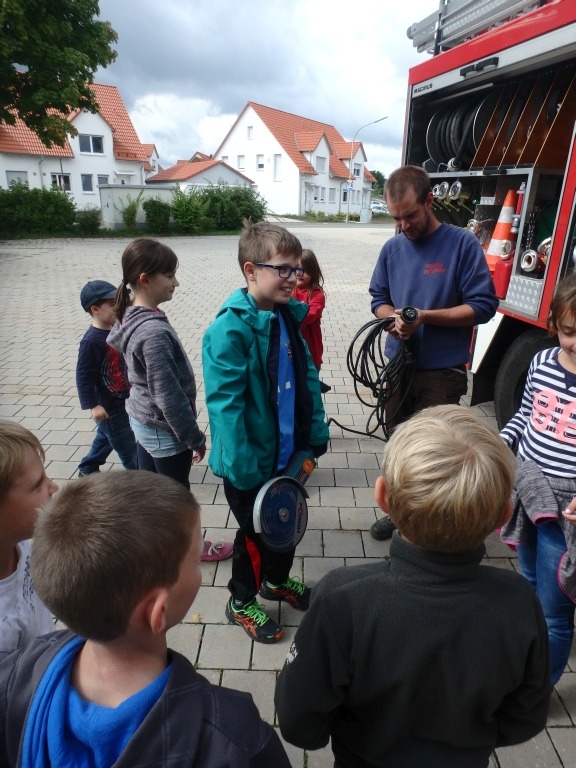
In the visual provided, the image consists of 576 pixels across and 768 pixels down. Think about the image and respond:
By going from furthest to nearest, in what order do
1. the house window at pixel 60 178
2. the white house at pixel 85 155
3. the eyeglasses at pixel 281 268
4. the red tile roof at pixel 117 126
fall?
the red tile roof at pixel 117 126
the house window at pixel 60 178
the white house at pixel 85 155
the eyeglasses at pixel 281 268

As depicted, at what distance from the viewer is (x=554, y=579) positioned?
1.94 metres

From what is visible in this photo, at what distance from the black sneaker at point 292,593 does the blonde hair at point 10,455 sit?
61.7 inches

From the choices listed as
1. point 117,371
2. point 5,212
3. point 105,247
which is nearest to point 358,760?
point 117,371

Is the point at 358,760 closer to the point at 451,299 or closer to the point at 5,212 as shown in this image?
the point at 451,299

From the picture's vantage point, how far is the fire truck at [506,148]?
10.4ft

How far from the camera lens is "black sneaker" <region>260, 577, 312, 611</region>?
2.59 meters

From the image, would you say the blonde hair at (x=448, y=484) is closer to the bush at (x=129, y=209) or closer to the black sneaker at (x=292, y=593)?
the black sneaker at (x=292, y=593)

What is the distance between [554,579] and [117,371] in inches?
103

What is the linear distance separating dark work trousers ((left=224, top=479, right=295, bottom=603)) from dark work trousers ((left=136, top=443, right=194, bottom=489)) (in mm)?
470

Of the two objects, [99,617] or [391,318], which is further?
[391,318]

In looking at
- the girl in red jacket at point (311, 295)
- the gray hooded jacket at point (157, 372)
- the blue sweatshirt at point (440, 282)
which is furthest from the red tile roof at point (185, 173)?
the gray hooded jacket at point (157, 372)

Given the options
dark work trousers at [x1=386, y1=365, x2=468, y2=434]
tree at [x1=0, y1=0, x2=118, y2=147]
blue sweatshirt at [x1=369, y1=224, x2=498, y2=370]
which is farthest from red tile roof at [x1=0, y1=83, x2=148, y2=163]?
dark work trousers at [x1=386, y1=365, x2=468, y2=434]

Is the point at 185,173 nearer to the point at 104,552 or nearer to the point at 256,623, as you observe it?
the point at 256,623

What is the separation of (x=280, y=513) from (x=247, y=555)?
331mm
